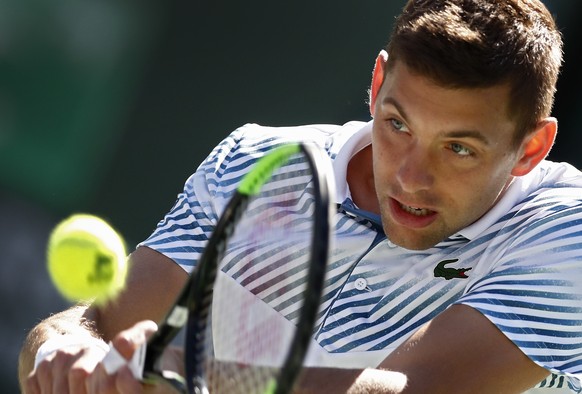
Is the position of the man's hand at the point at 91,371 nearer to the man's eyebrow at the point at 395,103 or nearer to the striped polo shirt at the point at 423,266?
the striped polo shirt at the point at 423,266

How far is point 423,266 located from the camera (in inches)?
110

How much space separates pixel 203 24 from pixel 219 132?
1.38 feet

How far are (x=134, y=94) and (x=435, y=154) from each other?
2.01 metres

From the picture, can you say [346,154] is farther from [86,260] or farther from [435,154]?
[86,260]

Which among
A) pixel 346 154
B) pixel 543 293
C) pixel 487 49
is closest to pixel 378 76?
pixel 346 154

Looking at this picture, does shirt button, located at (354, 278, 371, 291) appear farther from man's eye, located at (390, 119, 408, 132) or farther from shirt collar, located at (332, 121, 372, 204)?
man's eye, located at (390, 119, 408, 132)

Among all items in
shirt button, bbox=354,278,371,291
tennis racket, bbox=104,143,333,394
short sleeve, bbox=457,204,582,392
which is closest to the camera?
tennis racket, bbox=104,143,333,394

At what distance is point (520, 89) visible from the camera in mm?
2643

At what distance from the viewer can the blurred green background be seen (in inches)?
168

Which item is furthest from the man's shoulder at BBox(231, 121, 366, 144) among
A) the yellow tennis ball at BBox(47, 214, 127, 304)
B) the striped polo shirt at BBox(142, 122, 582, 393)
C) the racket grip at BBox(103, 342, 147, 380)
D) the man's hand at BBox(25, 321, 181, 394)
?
the racket grip at BBox(103, 342, 147, 380)

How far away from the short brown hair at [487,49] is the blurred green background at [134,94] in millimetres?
1725

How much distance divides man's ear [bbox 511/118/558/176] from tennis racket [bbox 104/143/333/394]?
1.72ft

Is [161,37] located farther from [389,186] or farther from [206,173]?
[389,186]

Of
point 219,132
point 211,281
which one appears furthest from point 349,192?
point 219,132
